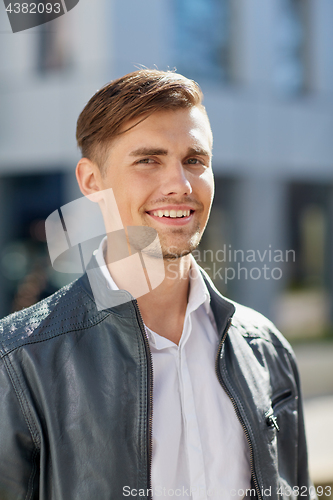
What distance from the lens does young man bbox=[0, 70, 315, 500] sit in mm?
1371

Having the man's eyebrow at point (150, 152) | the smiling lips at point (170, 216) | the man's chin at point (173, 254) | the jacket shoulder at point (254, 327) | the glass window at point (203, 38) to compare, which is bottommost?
the jacket shoulder at point (254, 327)

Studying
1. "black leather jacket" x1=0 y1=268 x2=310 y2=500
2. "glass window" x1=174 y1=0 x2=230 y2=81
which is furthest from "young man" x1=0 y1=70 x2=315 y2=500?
"glass window" x1=174 y1=0 x2=230 y2=81

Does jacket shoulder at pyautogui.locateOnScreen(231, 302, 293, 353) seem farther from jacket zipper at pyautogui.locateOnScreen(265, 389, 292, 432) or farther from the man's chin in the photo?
the man's chin

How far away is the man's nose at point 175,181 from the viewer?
63.1 inches

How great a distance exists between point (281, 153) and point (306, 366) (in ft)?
12.6

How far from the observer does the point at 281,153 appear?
8367 millimetres

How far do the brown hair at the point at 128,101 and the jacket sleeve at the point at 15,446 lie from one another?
84 centimetres

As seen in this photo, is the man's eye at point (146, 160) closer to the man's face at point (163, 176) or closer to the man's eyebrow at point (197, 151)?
the man's face at point (163, 176)

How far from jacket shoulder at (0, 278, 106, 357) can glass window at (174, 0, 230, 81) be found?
6.75m

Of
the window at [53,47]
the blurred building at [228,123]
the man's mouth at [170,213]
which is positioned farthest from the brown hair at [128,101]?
the window at [53,47]

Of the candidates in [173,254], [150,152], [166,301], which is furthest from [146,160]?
[166,301]

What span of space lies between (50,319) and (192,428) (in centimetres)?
59

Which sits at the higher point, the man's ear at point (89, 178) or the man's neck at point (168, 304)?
the man's ear at point (89, 178)

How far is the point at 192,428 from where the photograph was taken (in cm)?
151
